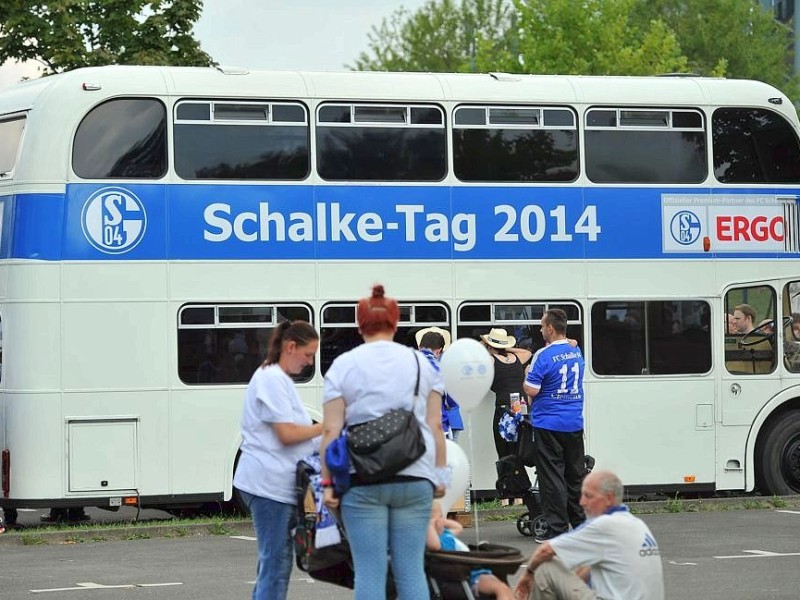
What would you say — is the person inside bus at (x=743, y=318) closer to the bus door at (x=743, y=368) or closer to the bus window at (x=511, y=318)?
the bus door at (x=743, y=368)

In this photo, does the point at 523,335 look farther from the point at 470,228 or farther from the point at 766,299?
the point at 766,299

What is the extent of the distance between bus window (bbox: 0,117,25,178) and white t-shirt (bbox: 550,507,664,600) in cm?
942

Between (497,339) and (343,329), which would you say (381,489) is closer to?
(343,329)

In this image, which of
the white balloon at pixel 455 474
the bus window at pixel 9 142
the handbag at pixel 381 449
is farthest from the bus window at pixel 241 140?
the handbag at pixel 381 449

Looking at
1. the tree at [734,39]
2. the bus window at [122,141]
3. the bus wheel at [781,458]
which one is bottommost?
the bus wheel at [781,458]

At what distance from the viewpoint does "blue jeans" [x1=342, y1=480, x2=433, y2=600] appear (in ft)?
25.8

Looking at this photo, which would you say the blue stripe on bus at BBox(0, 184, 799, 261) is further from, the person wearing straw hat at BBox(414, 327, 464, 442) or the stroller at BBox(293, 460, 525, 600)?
the stroller at BBox(293, 460, 525, 600)

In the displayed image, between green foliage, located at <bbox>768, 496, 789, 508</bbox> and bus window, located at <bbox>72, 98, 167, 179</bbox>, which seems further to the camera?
green foliage, located at <bbox>768, 496, 789, 508</bbox>

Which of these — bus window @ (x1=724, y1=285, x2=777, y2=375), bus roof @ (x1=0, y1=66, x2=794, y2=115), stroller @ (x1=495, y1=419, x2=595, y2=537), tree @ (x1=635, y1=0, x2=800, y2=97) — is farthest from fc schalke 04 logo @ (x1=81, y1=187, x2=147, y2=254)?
tree @ (x1=635, y1=0, x2=800, y2=97)

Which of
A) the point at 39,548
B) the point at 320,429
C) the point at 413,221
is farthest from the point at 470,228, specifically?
the point at 320,429

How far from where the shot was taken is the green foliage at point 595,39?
41438mm

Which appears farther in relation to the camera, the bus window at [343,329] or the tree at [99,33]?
the tree at [99,33]

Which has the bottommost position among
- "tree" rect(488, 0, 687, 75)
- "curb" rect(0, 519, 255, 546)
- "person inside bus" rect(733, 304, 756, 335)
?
"curb" rect(0, 519, 255, 546)

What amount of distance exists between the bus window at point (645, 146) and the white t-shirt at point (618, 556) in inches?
384
